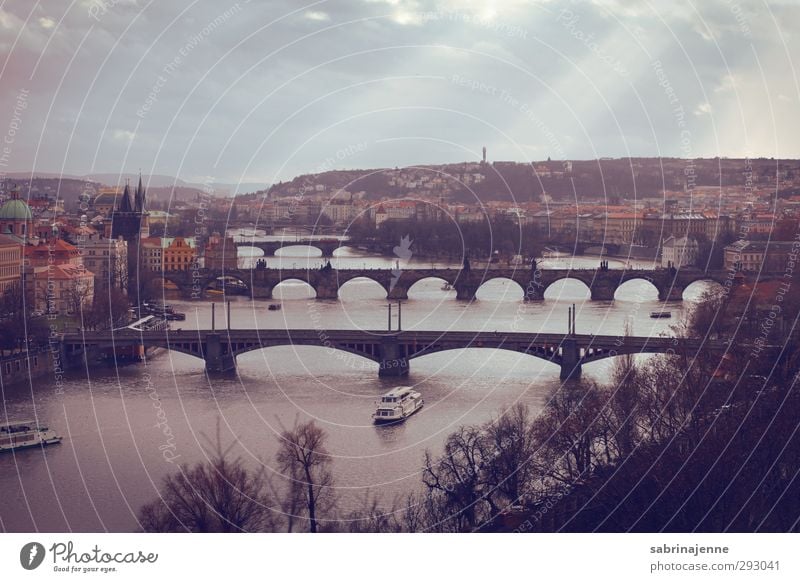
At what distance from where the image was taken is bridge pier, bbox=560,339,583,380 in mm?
13500

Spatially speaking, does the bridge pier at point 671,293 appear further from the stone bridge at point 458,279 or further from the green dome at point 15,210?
the green dome at point 15,210

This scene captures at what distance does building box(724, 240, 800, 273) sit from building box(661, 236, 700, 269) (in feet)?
2.87

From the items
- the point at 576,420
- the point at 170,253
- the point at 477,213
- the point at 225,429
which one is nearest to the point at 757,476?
the point at 576,420

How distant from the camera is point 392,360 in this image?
13945 millimetres

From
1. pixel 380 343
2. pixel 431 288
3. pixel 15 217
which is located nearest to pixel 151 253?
pixel 15 217

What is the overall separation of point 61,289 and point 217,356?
4.32 metres

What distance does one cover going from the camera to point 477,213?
37125 mm

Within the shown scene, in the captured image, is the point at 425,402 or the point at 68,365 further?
the point at 68,365

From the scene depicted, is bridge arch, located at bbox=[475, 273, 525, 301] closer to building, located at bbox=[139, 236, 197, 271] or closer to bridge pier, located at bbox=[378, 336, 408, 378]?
building, located at bbox=[139, 236, 197, 271]

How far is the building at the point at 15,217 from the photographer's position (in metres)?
21.8

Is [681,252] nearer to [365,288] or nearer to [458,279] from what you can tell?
[458,279]

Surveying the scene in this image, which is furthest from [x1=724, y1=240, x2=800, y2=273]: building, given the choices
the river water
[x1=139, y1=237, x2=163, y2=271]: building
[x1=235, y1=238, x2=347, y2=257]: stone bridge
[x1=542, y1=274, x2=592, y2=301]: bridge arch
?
[x1=235, y1=238, x2=347, y2=257]: stone bridge

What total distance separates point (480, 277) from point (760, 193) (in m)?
12.1

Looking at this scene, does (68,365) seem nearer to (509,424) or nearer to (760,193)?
(509,424)
